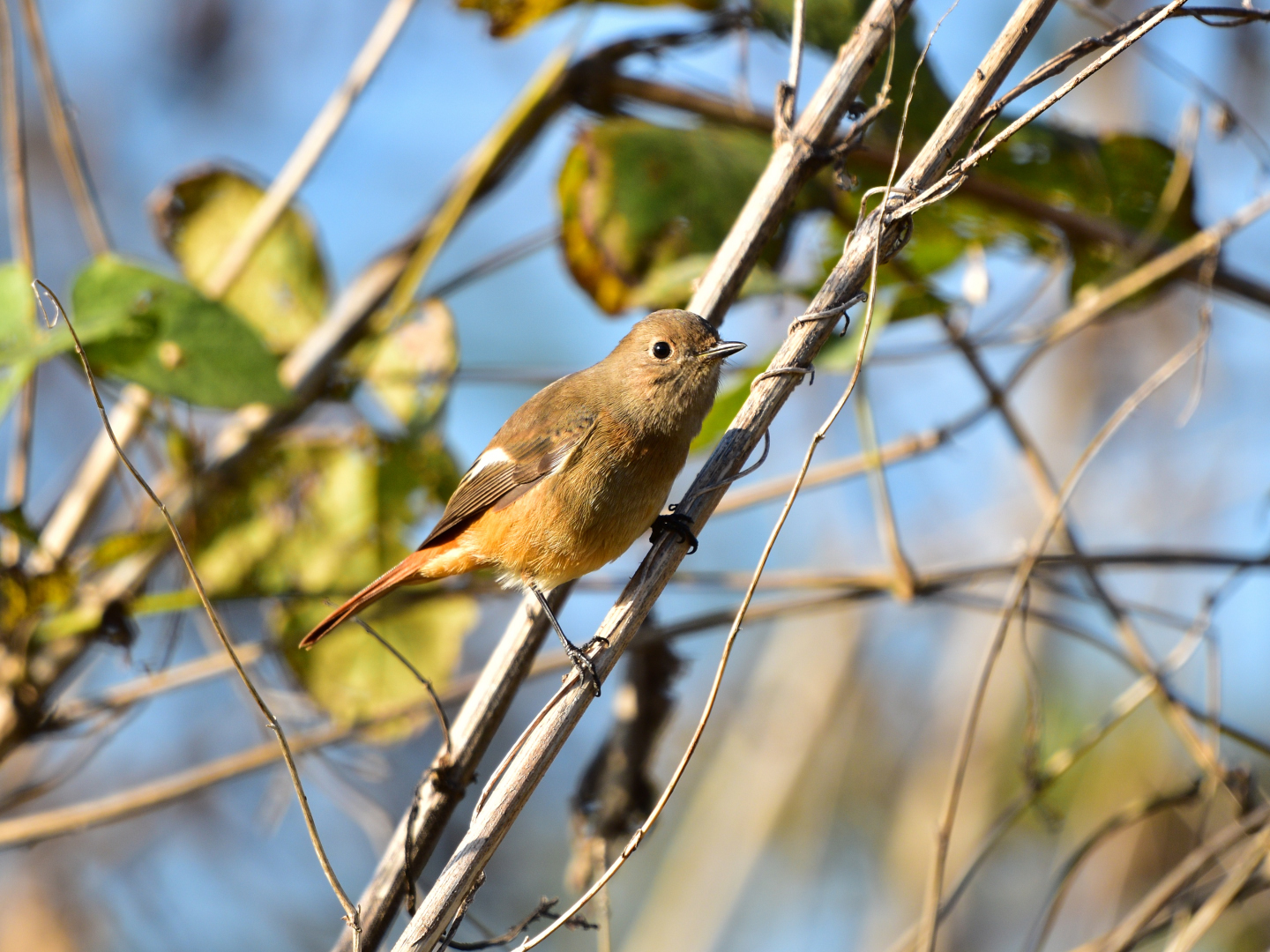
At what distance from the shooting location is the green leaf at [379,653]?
3.12 meters

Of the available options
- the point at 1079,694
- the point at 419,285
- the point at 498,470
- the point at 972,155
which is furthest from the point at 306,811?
the point at 1079,694

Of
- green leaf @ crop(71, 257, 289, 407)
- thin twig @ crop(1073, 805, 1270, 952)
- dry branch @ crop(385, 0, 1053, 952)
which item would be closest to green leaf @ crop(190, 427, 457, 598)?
green leaf @ crop(71, 257, 289, 407)

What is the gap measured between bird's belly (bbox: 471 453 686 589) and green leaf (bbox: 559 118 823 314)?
59 cm

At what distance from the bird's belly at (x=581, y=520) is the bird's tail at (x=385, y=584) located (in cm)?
22

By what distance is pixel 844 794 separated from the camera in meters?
5.42

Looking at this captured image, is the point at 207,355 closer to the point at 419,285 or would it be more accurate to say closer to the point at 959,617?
the point at 419,285

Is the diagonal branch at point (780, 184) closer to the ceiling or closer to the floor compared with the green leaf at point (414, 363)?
closer to the floor

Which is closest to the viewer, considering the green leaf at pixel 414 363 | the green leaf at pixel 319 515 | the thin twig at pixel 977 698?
the thin twig at pixel 977 698

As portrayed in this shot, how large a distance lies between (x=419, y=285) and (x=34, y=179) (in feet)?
15.1

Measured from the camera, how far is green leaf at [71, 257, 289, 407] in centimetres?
250

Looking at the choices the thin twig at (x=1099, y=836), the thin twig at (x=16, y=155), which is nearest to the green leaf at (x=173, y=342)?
the thin twig at (x=16, y=155)

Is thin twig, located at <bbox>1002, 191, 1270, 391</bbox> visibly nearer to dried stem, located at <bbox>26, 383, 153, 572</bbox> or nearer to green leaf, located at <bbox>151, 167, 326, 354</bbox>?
green leaf, located at <bbox>151, 167, 326, 354</bbox>

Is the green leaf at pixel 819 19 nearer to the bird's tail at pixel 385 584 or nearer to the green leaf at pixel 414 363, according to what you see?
the green leaf at pixel 414 363

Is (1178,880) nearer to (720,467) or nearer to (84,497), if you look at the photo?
(720,467)
